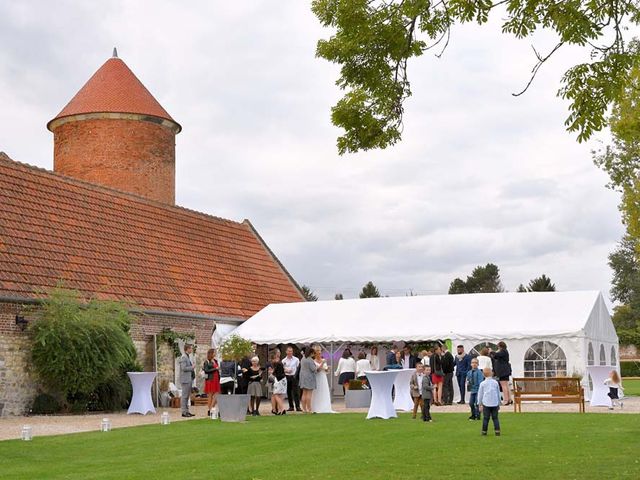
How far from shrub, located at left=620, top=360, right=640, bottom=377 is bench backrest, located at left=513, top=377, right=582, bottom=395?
34.3 m

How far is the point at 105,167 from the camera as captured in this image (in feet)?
111

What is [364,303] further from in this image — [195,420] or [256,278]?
[195,420]

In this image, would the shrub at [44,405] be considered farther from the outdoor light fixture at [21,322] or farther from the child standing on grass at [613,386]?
the child standing on grass at [613,386]

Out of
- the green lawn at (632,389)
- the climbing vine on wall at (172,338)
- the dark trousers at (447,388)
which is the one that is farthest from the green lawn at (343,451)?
the green lawn at (632,389)

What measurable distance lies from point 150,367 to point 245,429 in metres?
8.95

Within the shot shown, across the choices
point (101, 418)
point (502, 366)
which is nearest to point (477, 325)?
point (502, 366)

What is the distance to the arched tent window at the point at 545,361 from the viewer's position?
23.5 metres

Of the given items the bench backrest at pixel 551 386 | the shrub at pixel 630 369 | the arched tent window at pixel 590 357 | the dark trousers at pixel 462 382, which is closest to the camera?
the bench backrest at pixel 551 386

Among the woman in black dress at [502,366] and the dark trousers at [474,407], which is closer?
the dark trousers at [474,407]

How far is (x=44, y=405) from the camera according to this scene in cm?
2041

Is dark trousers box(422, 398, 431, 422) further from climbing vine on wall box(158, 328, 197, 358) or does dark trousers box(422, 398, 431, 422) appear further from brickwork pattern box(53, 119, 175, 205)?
brickwork pattern box(53, 119, 175, 205)

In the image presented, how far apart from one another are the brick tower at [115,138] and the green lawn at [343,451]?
736 inches

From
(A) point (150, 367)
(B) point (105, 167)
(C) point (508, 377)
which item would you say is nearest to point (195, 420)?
(A) point (150, 367)

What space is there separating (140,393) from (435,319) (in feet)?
28.9
